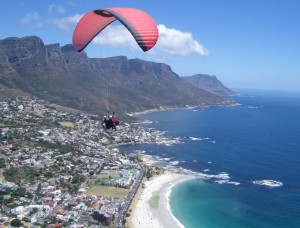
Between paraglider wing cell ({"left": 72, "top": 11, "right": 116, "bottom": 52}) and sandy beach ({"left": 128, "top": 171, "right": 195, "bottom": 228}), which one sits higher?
paraglider wing cell ({"left": 72, "top": 11, "right": 116, "bottom": 52})

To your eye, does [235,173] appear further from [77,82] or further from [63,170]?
[77,82]

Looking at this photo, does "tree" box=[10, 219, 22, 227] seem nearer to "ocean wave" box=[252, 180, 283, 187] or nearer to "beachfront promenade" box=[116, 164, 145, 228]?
"beachfront promenade" box=[116, 164, 145, 228]

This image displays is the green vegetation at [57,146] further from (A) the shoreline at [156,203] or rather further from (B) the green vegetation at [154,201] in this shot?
(B) the green vegetation at [154,201]

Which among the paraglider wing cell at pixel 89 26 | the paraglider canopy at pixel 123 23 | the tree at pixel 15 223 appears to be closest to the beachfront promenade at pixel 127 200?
the tree at pixel 15 223

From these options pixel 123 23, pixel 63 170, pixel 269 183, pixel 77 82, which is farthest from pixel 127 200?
pixel 77 82

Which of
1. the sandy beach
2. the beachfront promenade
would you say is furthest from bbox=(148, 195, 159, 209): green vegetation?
the beachfront promenade

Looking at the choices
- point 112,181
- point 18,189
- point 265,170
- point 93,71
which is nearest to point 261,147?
point 265,170

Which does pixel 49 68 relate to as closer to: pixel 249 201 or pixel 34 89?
pixel 34 89
